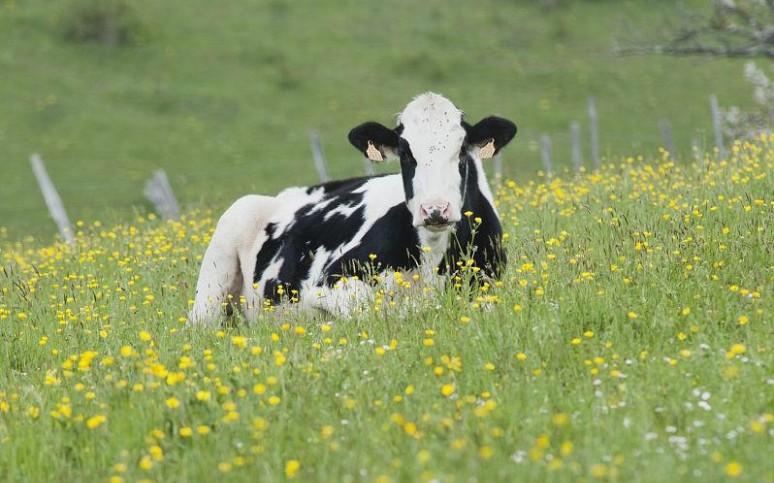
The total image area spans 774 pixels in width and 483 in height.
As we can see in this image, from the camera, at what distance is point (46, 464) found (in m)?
4.64

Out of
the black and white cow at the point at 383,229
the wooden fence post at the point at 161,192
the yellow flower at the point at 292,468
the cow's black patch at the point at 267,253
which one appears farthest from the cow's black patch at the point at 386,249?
the wooden fence post at the point at 161,192

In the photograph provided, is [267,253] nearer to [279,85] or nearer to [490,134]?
[490,134]

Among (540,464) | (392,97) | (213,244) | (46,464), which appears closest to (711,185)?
(213,244)

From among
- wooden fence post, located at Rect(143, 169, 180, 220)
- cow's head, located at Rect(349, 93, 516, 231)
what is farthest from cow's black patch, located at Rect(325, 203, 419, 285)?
wooden fence post, located at Rect(143, 169, 180, 220)

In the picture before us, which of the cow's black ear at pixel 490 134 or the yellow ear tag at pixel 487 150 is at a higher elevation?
the cow's black ear at pixel 490 134

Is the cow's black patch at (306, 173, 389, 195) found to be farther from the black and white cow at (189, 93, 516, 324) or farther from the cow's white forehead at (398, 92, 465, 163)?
the cow's white forehead at (398, 92, 465, 163)

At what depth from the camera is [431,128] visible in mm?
7297

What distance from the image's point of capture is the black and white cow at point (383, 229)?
7086 mm

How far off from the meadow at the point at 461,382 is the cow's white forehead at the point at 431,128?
3.07 ft

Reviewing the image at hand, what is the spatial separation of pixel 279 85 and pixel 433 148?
3925cm

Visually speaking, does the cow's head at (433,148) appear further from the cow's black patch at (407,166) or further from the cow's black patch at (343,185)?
the cow's black patch at (343,185)

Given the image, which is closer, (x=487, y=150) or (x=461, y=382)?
(x=461, y=382)

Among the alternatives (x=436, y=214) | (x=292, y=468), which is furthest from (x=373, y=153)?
(x=292, y=468)

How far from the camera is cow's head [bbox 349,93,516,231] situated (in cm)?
672
